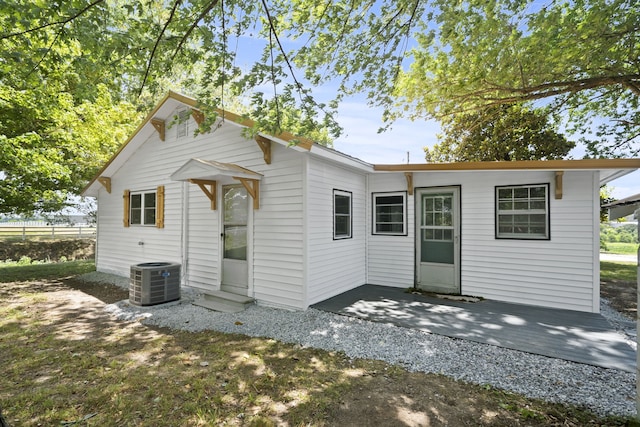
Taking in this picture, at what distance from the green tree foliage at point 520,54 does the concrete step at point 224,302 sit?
5.60 m

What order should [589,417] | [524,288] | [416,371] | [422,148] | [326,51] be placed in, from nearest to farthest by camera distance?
[589,417], [416,371], [326,51], [524,288], [422,148]

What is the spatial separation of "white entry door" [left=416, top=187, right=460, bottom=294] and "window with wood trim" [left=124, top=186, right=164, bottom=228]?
6.06m

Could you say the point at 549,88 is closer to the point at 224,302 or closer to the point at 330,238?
the point at 330,238

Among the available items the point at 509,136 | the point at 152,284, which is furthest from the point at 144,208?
the point at 509,136

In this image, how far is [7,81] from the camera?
6.78m

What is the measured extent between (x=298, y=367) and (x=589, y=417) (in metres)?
2.54

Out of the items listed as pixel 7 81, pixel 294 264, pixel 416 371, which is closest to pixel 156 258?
pixel 294 264

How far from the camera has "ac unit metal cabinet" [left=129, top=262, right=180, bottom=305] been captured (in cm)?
541

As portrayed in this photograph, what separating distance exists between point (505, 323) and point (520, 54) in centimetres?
551

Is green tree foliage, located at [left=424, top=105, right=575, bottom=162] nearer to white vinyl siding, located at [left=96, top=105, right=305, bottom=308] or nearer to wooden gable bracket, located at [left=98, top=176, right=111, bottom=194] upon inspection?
white vinyl siding, located at [left=96, top=105, right=305, bottom=308]

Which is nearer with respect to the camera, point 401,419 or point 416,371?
point 401,419

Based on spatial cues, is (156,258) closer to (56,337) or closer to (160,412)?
(56,337)

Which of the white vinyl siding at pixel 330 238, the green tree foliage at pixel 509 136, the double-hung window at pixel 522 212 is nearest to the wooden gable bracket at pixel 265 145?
the white vinyl siding at pixel 330 238

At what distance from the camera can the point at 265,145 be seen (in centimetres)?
532
